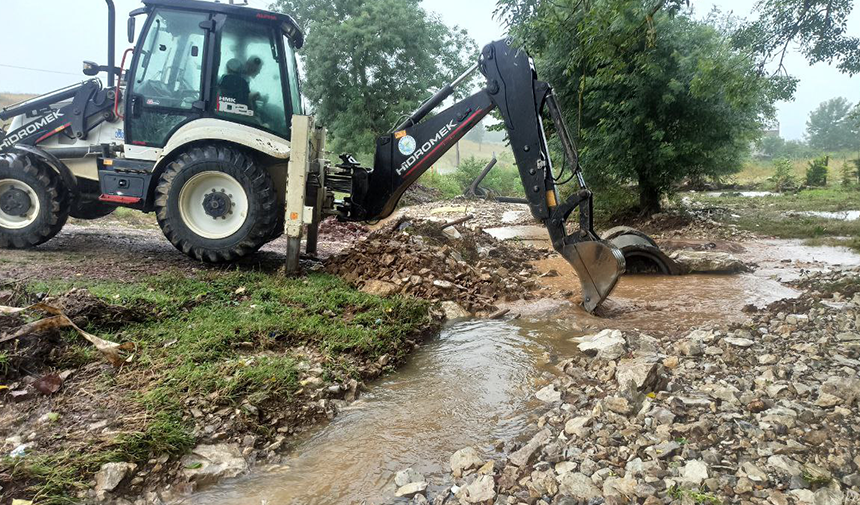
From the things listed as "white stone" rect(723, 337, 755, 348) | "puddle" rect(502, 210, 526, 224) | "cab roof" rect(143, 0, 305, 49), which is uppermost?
"cab roof" rect(143, 0, 305, 49)

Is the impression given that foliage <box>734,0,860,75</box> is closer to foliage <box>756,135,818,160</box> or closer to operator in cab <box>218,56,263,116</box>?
operator in cab <box>218,56,263,116</box>

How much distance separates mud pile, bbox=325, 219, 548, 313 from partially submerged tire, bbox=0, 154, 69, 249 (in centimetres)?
337

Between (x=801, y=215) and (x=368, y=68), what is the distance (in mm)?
16429

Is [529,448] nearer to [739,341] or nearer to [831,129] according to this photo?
[739,341]

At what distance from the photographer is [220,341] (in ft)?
11.9

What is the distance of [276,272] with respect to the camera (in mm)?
5855

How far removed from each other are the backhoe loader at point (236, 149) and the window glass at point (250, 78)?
0.01m

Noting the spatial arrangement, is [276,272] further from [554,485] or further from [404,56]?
[404,56]

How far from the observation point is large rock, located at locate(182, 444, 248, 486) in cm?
244

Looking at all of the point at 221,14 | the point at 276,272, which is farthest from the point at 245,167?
the point at 221,14

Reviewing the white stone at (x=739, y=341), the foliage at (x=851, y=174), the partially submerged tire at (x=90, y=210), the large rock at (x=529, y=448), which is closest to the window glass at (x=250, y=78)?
the partially submerged tire at (x=90, y=210)

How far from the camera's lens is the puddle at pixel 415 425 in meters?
2.43

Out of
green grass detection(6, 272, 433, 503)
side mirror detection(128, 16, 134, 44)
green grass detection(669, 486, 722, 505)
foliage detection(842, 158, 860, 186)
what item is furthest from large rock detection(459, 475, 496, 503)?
foliage detection(842, 158, 860, 186)

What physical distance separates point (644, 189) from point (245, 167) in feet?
32.2
